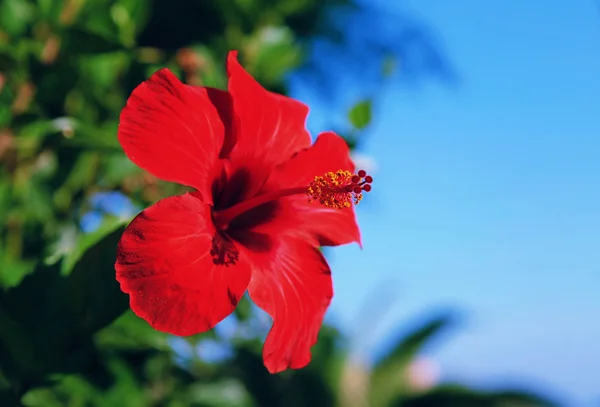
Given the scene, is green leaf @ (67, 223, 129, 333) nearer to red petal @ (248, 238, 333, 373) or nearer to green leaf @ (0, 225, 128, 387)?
green leaf @ (0, 225, 128, 387)

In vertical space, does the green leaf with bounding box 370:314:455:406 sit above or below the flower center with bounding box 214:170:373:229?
below

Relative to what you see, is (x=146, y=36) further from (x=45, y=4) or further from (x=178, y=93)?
(x=178, y=93)

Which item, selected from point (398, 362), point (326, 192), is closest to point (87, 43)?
point (326, 192)

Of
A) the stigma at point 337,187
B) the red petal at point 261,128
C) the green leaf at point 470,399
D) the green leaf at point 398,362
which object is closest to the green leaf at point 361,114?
the red petal at point 261,128

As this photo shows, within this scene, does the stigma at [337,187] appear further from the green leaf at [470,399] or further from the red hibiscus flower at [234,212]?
the green leaf at [470,399]

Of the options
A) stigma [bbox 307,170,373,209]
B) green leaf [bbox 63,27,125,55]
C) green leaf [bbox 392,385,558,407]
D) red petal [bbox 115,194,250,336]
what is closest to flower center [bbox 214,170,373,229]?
stigma [bbox 307,170,373,209]

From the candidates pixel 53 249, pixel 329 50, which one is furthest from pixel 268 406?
pixel 53 249
